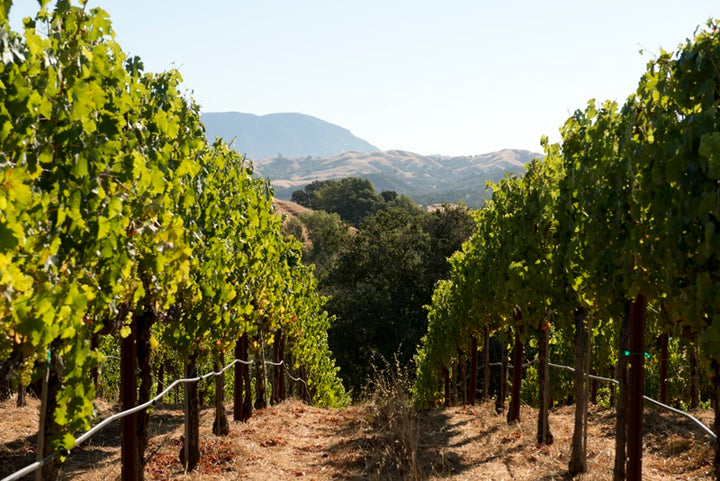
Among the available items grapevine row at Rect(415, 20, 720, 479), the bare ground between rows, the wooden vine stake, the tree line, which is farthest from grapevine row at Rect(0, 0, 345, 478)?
the tree line

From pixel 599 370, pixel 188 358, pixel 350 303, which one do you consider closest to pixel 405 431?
pixel 188 358

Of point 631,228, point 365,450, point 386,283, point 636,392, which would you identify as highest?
point 631,228

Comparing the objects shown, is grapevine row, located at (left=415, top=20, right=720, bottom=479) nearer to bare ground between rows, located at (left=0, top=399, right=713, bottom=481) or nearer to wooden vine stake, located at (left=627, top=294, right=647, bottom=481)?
wooden vine stake, located at (left=627, top=294, right=647, bottom=481)

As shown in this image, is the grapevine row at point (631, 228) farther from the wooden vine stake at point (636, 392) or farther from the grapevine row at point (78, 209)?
the grapevine row at point (78, 209)

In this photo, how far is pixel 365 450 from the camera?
418 inches

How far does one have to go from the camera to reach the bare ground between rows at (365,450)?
8984mm

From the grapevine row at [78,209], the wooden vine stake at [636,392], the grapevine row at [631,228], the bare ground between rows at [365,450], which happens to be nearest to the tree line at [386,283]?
the bare ground between rows at [365,450]

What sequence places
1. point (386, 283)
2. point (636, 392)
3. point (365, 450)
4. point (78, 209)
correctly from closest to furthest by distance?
1. point (78, 209)
2. point (636, 392)
3. point (365, 450)
4. point (386, 283)

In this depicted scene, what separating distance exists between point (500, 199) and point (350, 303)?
25.9m

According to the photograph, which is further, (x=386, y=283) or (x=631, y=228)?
(x=386, y=283)

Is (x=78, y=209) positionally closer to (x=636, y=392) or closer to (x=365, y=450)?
(x=636, y=392)

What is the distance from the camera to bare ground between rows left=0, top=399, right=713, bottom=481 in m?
8.98

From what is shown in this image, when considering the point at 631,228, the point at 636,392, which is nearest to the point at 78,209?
the point at 631,228

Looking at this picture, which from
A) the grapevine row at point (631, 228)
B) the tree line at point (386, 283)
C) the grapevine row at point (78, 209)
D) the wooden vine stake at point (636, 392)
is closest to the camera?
the grapevine row at point (78, 209)
